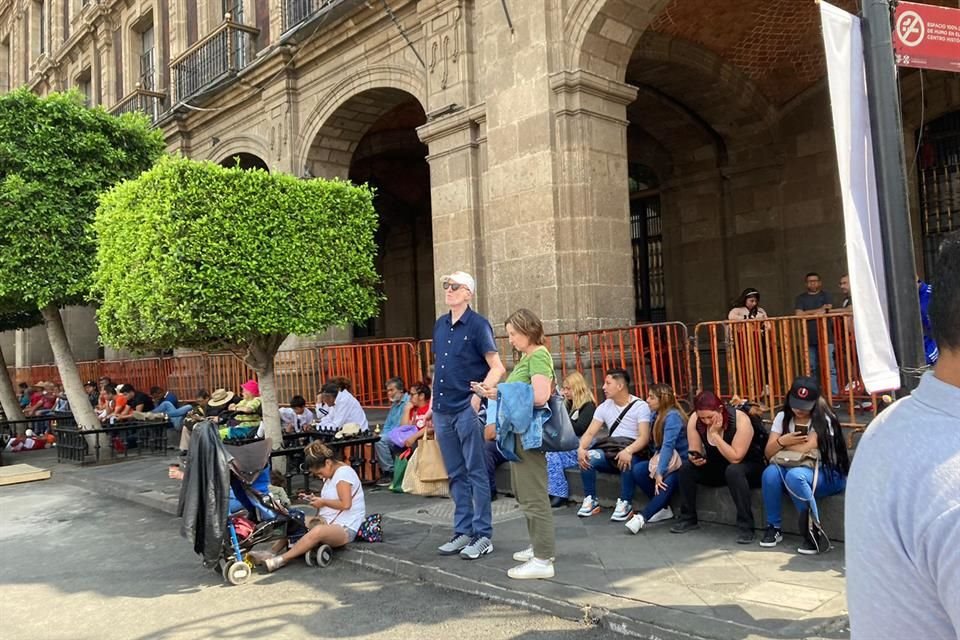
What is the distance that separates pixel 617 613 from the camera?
4.16 meters

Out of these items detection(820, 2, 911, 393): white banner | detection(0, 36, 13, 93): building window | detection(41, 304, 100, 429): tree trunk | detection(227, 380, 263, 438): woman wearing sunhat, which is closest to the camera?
detection(820, 2, 911, 393): white banner

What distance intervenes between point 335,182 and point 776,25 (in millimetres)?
7344

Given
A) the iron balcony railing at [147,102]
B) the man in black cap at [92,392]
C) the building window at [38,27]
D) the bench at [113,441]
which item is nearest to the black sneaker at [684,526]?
the bench at [113,441]

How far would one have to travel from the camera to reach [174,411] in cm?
1452

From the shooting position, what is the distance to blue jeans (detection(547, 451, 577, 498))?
7113 millimetres

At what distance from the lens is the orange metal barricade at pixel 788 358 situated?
20.5 feet

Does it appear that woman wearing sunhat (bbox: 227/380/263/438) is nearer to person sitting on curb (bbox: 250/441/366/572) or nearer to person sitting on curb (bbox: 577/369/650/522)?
person sitting on curb (bbox: 250/441/366/572)

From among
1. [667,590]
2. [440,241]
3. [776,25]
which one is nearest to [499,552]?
[667,590]

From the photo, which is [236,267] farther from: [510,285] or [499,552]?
[499,552]

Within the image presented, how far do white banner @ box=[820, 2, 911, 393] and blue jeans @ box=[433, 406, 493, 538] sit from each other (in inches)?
115

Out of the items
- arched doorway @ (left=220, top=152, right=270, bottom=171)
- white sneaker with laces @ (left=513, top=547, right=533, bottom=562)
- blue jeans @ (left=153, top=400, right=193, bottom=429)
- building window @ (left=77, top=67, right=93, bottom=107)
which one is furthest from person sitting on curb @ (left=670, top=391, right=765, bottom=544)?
building window @ (left=77, top=67, right=93, bottom=107)

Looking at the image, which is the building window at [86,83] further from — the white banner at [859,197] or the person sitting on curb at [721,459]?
the white banner at [859,197]

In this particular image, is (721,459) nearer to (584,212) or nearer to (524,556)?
(524,556)

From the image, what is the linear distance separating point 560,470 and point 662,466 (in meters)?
1.35
